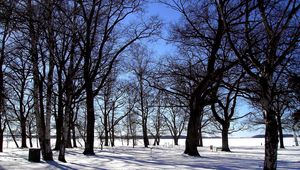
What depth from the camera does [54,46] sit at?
16.7m

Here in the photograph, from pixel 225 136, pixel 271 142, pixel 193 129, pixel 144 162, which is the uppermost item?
pixel 193 129

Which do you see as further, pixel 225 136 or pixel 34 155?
pixel 225 136

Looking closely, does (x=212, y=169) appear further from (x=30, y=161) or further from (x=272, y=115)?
(x=30, y=161)

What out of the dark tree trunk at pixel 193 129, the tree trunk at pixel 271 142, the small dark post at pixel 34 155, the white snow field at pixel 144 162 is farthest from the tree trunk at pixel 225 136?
the tree trunk at pixel 271 142

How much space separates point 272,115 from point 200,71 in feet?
44.3

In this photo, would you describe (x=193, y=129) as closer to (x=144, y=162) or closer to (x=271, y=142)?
(x=144, y=162)

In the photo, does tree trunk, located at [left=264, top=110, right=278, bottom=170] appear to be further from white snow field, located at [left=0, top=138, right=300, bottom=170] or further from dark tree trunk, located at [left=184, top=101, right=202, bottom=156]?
dark tree trunk, located at [left=184, top=101, right=202, bottom=156]

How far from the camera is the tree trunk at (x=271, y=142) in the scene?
10.8m

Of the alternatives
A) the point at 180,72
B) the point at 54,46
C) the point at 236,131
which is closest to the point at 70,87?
the point at 54,46

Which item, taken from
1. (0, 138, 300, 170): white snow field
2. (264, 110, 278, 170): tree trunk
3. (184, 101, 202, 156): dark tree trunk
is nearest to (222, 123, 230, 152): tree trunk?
(0, 138, 300, 170): white snow field

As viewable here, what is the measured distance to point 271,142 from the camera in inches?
426

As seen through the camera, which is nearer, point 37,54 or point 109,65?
point 37,54

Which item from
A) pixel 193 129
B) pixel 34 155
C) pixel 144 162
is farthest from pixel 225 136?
pixel 34 155

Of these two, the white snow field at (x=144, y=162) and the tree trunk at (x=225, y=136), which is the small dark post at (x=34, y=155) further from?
the tree trunk at (x=225, y=136)
